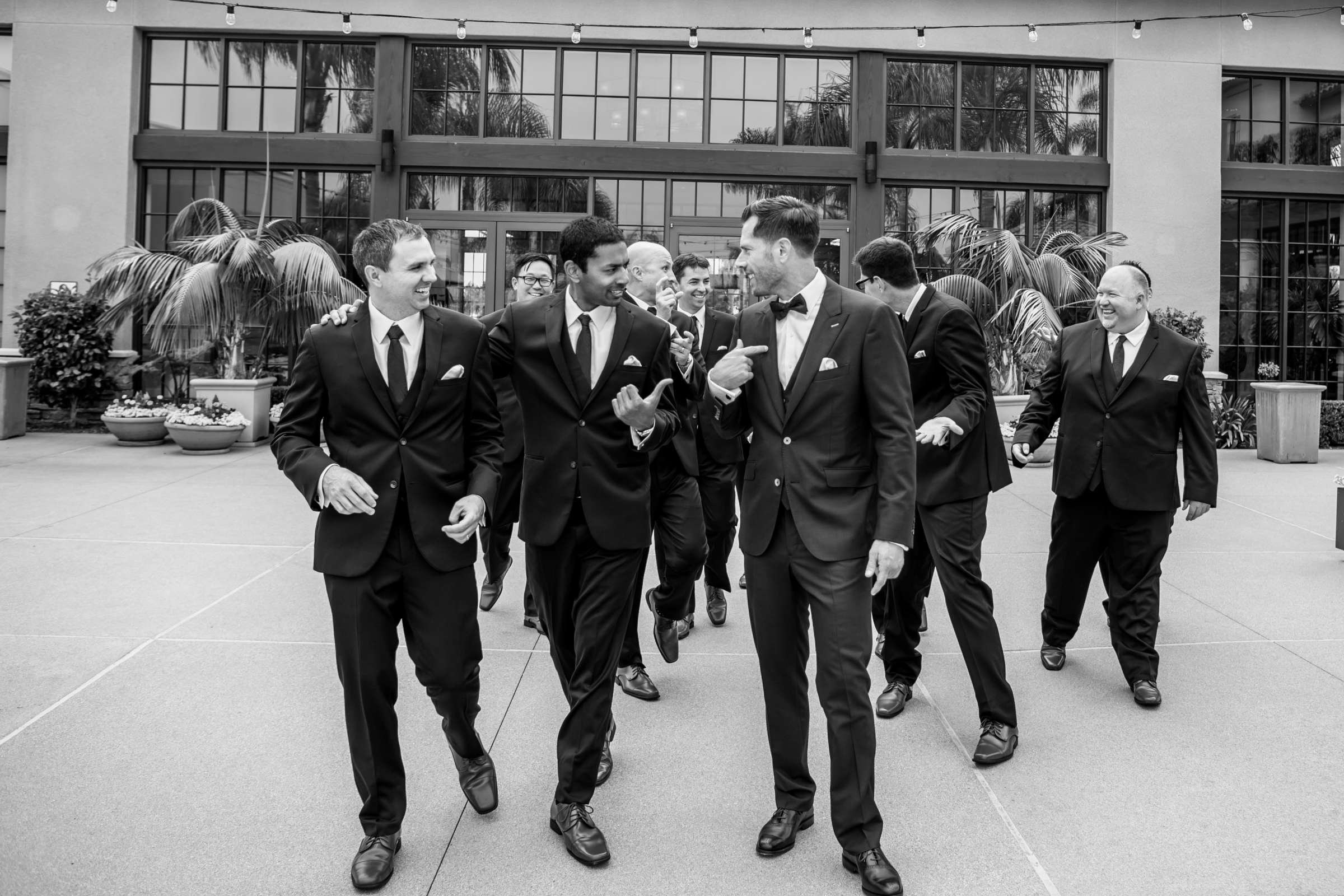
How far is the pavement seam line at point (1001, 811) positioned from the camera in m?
3.00

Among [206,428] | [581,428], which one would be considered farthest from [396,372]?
[206,428]

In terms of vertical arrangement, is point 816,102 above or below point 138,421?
above

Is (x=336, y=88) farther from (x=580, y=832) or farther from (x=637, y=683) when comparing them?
(x=580, y=832)

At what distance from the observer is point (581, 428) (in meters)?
3.44

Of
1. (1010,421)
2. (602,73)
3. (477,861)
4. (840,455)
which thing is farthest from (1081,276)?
(477,861)

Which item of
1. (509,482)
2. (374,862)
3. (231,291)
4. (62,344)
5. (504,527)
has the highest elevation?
(231,291)

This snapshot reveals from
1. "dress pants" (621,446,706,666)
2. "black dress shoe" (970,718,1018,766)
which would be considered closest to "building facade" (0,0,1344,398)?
"dress pants" (621,446,706,666)

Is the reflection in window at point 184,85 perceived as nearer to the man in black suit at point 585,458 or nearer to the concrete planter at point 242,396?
the concrete planter at point 242,396

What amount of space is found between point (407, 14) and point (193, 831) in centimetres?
1345

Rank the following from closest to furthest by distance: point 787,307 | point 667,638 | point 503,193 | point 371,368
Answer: point 371,368 < point 787,307 < point 667,638 < point 503,193

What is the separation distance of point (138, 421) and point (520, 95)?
6801 mm

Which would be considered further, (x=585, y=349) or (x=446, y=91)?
(x=446, y=91)

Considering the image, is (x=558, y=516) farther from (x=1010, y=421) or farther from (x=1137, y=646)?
(x=1010, y=421)

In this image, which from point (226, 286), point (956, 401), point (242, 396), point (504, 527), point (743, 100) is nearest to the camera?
point (956, 401)
